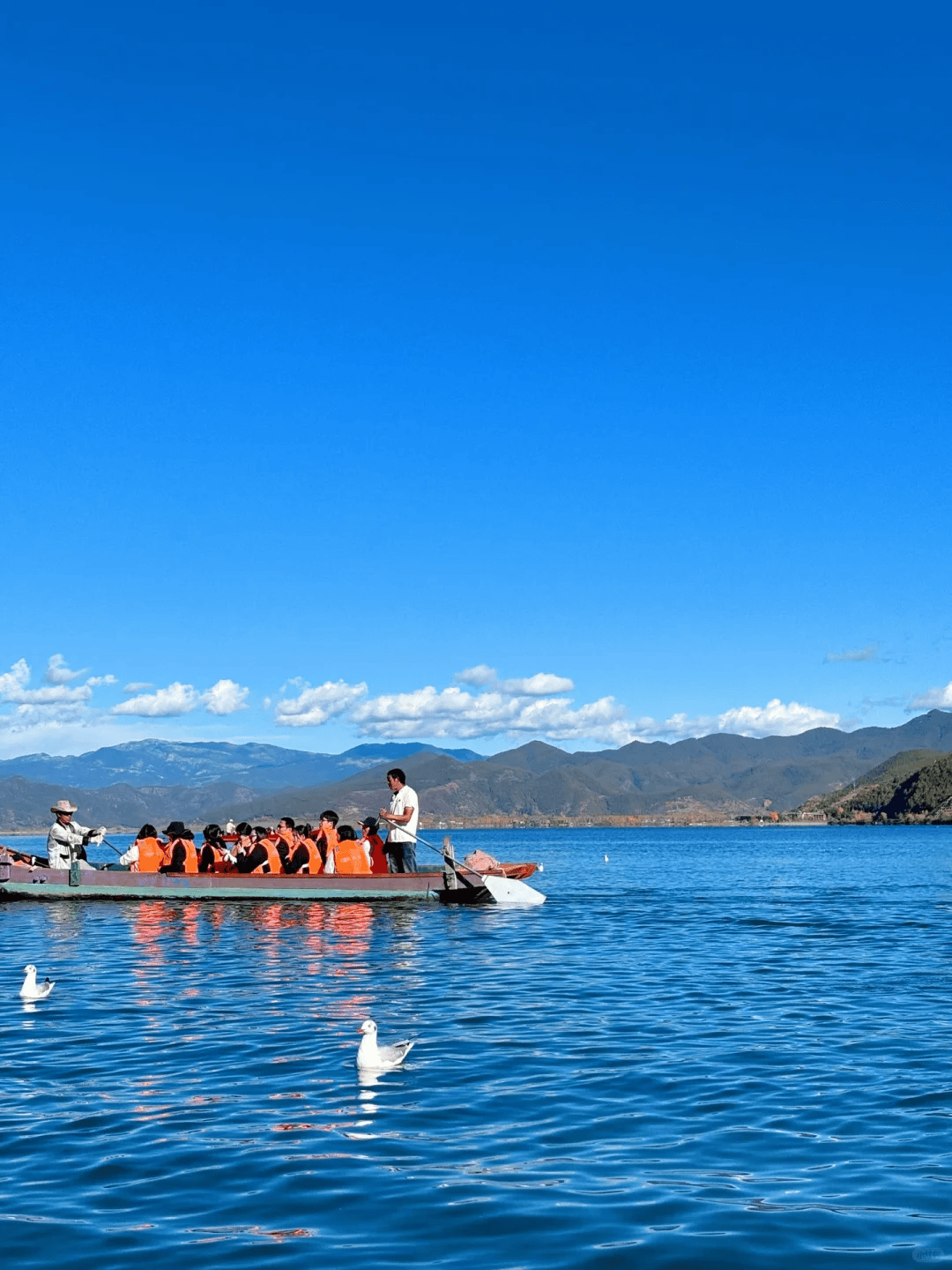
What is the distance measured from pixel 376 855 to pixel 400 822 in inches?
152

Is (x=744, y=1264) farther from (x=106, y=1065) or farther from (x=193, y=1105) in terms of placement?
(x=106, y=1065)

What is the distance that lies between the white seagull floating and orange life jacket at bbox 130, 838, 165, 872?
2927 centimetres

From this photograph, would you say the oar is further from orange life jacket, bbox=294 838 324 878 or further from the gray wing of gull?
the gray wing of gull

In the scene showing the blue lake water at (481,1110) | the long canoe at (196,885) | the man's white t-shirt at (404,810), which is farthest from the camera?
the long canoe at (196,885)

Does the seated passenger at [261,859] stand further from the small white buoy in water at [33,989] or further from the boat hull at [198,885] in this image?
the small white buoy in water at [33,989]

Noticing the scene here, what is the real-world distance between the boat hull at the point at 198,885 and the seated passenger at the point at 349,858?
1.16 metres

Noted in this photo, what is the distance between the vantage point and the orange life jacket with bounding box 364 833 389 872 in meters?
39.4

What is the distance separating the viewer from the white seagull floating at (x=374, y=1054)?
14203 millimetres

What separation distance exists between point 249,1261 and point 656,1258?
2769 millimetres

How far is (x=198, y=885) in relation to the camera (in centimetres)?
4006

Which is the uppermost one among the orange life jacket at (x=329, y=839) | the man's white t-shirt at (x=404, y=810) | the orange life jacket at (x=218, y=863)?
the man's white t-shirt at (x=404, y=810)

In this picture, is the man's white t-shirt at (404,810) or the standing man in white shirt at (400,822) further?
the man's white t-shirt at (404,810)

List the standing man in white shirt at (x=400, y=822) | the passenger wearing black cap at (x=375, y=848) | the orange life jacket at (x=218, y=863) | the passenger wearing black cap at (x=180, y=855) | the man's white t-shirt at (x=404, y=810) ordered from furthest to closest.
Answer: the orange life jacket at (x=218, y=863)
the passenger wearing black cap at (x=180, y=855)
the passenger wearing black cap at (x=375, y=848)
the man's white t-shirt at (x=404, y=810)
the standing man in white shirt at (x=400, y=822)

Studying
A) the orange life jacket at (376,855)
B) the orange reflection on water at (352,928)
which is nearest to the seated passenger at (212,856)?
the orange life jacket at (376,855)
